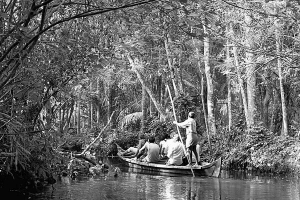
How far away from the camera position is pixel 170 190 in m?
10.5

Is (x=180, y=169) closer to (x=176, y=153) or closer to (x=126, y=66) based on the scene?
(x=176, y=153)

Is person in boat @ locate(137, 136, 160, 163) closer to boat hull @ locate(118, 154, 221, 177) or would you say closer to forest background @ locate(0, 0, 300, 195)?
boat hull @ locate(118, 154, 221, 177)

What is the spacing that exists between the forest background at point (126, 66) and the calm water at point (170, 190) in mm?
1093

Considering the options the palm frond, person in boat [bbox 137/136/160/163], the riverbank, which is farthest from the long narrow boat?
the palm frond

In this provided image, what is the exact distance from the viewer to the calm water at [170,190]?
9.26m

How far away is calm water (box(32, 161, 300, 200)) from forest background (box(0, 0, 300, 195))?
1093mm

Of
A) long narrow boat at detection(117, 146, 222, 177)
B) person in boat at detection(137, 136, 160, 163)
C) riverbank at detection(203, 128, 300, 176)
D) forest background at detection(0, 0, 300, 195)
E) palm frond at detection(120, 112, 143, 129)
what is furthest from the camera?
palm frond at detection(120, 112, 143, 129)

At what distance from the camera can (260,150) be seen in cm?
1708

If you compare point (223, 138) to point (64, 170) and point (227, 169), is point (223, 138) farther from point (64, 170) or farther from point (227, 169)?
point (64, 170)

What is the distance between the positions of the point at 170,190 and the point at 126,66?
132 inches

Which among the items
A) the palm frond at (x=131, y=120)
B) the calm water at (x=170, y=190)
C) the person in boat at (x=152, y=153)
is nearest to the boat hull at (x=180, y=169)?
the person in boat at (x=152, y=153)

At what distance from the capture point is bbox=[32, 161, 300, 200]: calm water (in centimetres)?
926

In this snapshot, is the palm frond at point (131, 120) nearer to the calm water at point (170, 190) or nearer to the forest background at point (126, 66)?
the forest background at point (126, 66)

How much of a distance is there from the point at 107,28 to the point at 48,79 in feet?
5.20
